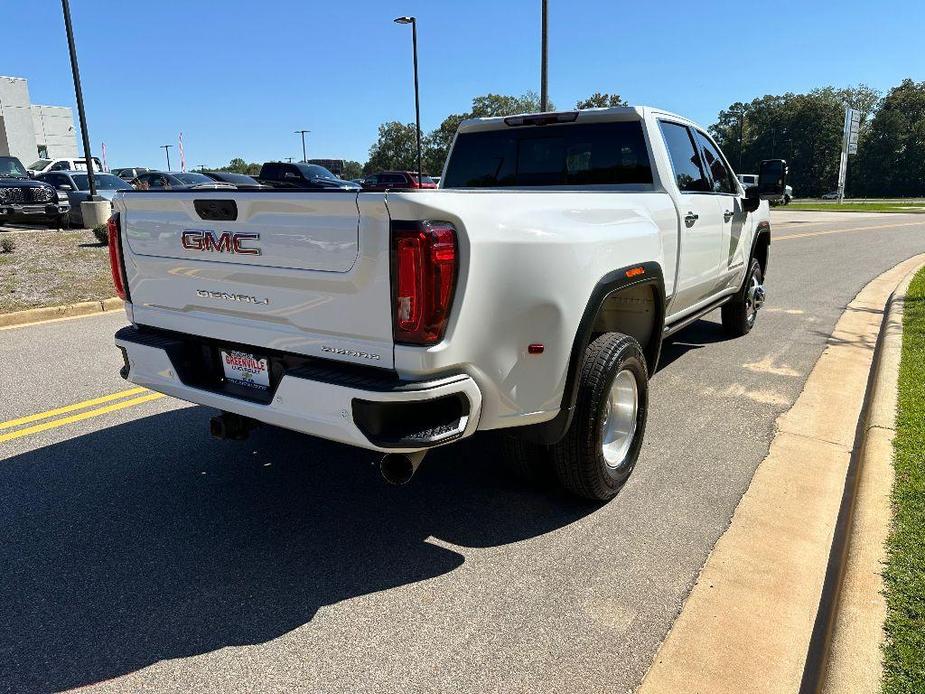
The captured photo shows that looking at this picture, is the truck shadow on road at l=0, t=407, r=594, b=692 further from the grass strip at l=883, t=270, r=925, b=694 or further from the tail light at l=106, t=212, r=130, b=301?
the grass strip at l=883, t=270, r=925, b=694

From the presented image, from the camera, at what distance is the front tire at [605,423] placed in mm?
3162

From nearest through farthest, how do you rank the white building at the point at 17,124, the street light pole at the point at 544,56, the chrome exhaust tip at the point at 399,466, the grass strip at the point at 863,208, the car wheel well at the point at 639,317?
the chrome exhaust tip at the point at 399,466 < the car wheel well at the point at 639,317 < the street light pole at the point at 544,56 < the grass strip at the point at 863,208 < the white building at the point at 17,124

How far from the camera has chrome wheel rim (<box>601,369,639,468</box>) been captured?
3584 millimetres

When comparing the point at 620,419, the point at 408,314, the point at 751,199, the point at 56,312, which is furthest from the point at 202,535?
the point at 56,312

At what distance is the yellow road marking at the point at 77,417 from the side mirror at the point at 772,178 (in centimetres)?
530

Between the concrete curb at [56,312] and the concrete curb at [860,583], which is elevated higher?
the concrete curb at [56,312]

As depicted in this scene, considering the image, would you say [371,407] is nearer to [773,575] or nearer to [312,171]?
[773,575]

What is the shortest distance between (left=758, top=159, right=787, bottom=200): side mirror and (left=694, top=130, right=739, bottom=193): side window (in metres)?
0.33

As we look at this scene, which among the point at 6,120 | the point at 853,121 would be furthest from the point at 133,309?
the point at 6,120

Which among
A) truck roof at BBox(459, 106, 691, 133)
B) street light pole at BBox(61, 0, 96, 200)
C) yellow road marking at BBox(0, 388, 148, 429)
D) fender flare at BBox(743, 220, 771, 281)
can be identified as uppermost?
street light pole at BBox(61, 0, 96, 200)

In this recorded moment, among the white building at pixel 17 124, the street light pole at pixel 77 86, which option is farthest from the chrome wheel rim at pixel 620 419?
the white building at pixel 17 124

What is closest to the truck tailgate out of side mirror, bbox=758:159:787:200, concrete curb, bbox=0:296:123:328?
side mirror, bbox=758:159:787:200

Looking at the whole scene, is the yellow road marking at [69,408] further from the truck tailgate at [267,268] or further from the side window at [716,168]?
the side window at [716,168]

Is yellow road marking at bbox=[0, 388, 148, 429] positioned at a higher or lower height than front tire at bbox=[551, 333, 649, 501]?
lower
